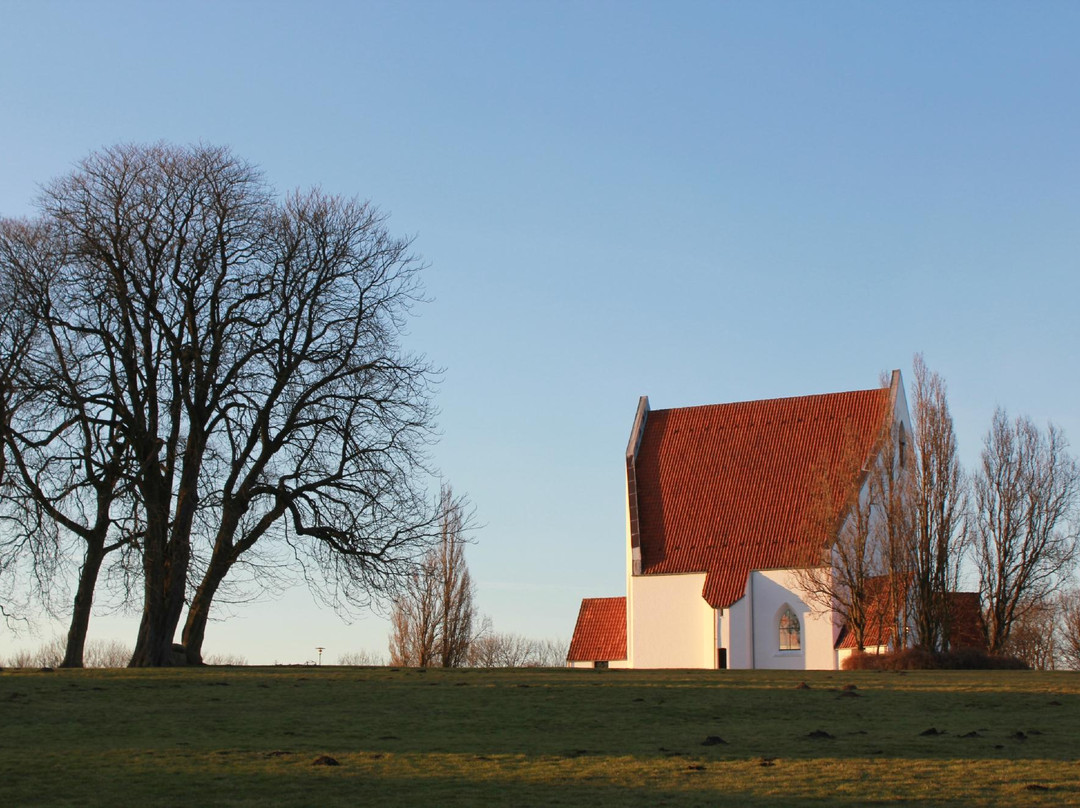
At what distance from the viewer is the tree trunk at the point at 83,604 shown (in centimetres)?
3052

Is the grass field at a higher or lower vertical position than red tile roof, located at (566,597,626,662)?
lower

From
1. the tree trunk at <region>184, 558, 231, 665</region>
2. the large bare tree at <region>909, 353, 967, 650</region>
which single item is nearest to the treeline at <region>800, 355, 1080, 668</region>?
the large bare tree at <region>909, 353, 967, 650</region>

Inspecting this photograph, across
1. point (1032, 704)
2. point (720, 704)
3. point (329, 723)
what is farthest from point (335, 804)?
point (1032, 704)

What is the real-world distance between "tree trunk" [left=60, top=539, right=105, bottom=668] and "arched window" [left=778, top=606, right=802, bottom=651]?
1145 inches

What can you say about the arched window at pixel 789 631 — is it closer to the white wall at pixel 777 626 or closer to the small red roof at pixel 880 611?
the white wall at pixel 777 626

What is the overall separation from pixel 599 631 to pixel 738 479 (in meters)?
10.8

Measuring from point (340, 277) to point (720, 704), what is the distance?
60.5ft

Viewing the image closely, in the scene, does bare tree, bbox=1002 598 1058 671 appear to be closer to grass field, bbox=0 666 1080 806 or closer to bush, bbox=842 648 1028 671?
bush, bbox=842 648 1028 671

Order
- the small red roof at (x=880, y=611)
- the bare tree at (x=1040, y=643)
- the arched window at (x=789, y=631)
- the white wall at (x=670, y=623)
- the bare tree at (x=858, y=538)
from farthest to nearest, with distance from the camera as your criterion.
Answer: the bare tree at (x=1040, y=643) → the white wall at (x=670, y=623) → the arched window at (x=789, y=631) → the bare tree at (x=858, y=538) → the small red roof at (x=880, y=611)

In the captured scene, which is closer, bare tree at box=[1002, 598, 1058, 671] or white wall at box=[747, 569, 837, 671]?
white wall at box=[747, 569, 837, 671]

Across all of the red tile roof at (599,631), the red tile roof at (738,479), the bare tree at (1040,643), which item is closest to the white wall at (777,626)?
the red tile roof at (738,479)

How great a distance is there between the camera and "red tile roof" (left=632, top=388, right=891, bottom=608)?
170 ft

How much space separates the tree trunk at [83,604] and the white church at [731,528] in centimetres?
2763

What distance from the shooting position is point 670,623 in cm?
5297
